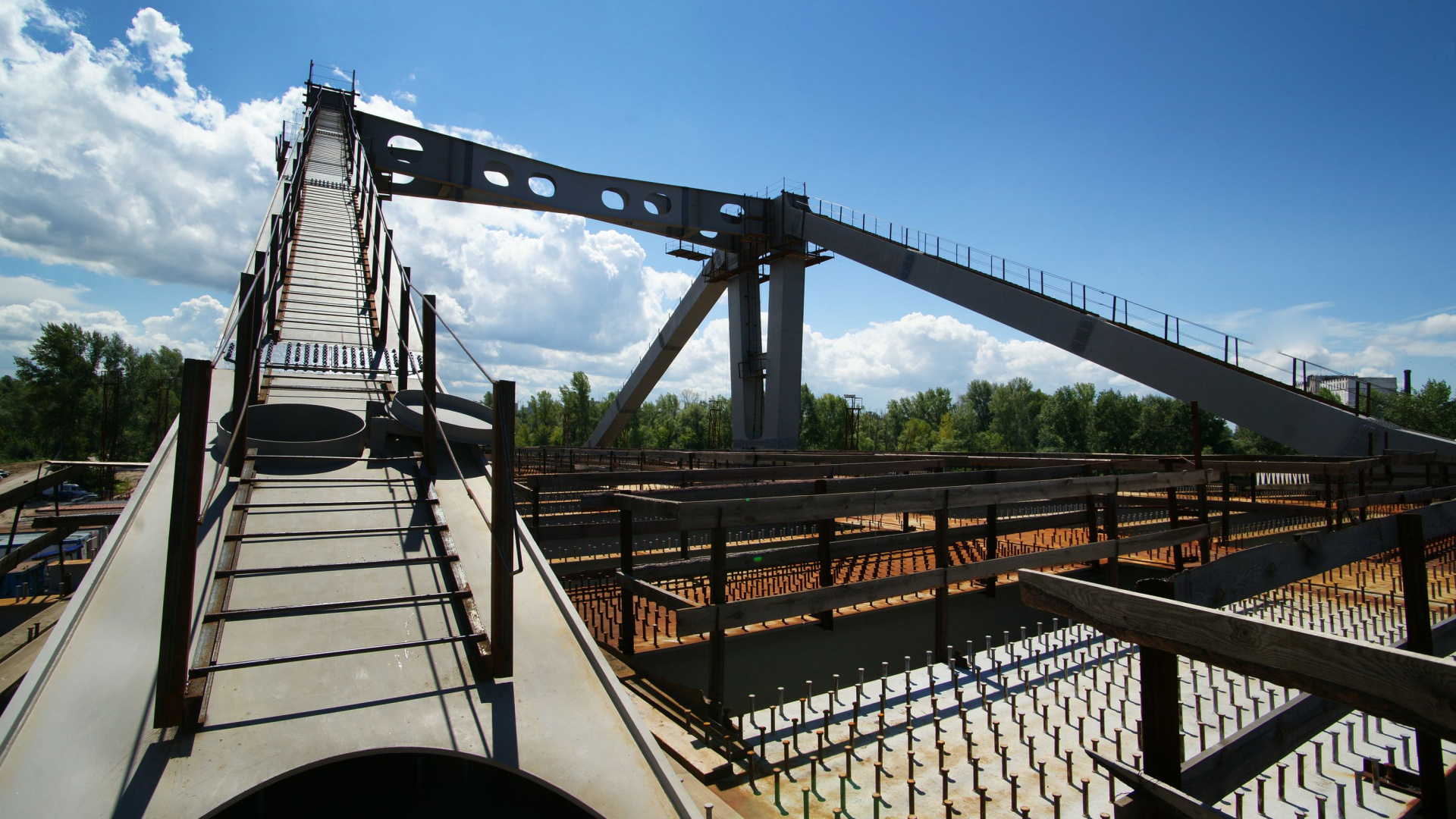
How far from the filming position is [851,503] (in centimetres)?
552

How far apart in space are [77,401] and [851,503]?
255 ft

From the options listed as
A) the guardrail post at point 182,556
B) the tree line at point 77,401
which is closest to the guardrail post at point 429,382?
the guardrail post at point 182,556

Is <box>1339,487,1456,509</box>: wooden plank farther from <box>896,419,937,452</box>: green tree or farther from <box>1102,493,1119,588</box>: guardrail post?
<box>896,419,937,452</box>: green tree

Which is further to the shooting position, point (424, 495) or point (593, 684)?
point (424, 495)

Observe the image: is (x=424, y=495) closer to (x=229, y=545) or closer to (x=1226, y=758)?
(x=229, y=545)

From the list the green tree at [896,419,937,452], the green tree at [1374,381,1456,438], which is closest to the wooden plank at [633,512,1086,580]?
the green tree at [1374,381,1456,438]

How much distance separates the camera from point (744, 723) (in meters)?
4.85

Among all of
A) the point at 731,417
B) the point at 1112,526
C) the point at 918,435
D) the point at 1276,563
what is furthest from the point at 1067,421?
the point at 1276,563

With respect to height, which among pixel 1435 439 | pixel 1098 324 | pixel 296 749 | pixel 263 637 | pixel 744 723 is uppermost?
pixel 1098 324

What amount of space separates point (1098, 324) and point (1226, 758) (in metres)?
19.1

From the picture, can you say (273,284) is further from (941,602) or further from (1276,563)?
(1276,563)

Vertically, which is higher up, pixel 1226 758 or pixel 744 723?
pixel 1226 758

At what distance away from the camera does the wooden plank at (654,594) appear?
4.84m

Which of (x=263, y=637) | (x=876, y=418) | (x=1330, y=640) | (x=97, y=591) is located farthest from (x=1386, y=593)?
(x=876, y=418)
